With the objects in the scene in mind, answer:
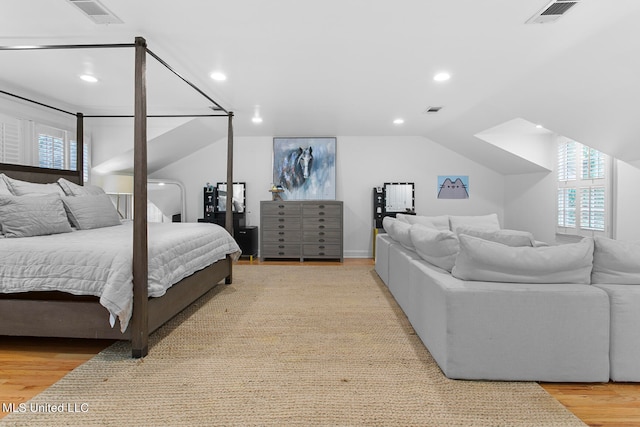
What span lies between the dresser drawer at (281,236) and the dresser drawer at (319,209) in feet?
1.27

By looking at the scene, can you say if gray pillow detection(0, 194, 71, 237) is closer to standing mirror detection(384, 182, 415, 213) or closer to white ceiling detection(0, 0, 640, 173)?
white ceiling detection(0, 0, 640, 173)

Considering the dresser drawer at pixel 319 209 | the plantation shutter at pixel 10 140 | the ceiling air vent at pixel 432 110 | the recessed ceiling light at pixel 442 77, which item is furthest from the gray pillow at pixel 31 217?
the ceiling air vent at pixel 432 110

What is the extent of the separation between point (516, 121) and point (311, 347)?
4.46m

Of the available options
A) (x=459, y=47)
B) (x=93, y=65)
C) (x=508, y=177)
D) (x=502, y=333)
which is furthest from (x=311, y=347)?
(x=508, y=177)

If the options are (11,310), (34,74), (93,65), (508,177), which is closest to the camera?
(11,310)

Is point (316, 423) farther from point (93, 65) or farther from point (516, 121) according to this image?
point (516, 121)

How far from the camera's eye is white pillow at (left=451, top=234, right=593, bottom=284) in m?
2.06

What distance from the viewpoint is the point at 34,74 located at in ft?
12.0

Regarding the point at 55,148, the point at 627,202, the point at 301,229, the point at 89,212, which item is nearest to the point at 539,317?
the point at 627,202

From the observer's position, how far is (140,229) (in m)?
2.37

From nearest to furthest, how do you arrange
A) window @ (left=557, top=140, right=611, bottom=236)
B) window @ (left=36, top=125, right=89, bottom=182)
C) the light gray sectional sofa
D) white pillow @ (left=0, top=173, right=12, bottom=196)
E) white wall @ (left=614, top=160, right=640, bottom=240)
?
the light gray sectional sofa
white pillow @ (left=0, top=173, right=12, bottom=196)
white wall @ (left=614, top=160, right=640, bottom=240)
window @ (left=36, top=125, right=89, bottom=182)
window @ (left=557, top=140, right=611, bottom=236)

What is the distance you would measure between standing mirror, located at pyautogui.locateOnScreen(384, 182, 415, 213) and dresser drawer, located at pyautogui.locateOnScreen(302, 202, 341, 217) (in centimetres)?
110

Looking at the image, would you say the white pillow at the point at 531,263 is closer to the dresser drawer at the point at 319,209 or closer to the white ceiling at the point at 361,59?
the white ceiling at the point at 361,59

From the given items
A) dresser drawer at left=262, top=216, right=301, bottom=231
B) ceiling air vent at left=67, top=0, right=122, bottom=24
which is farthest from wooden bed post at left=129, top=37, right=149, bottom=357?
dresser drawer at left=262, top=216, right=301, bottom=231
